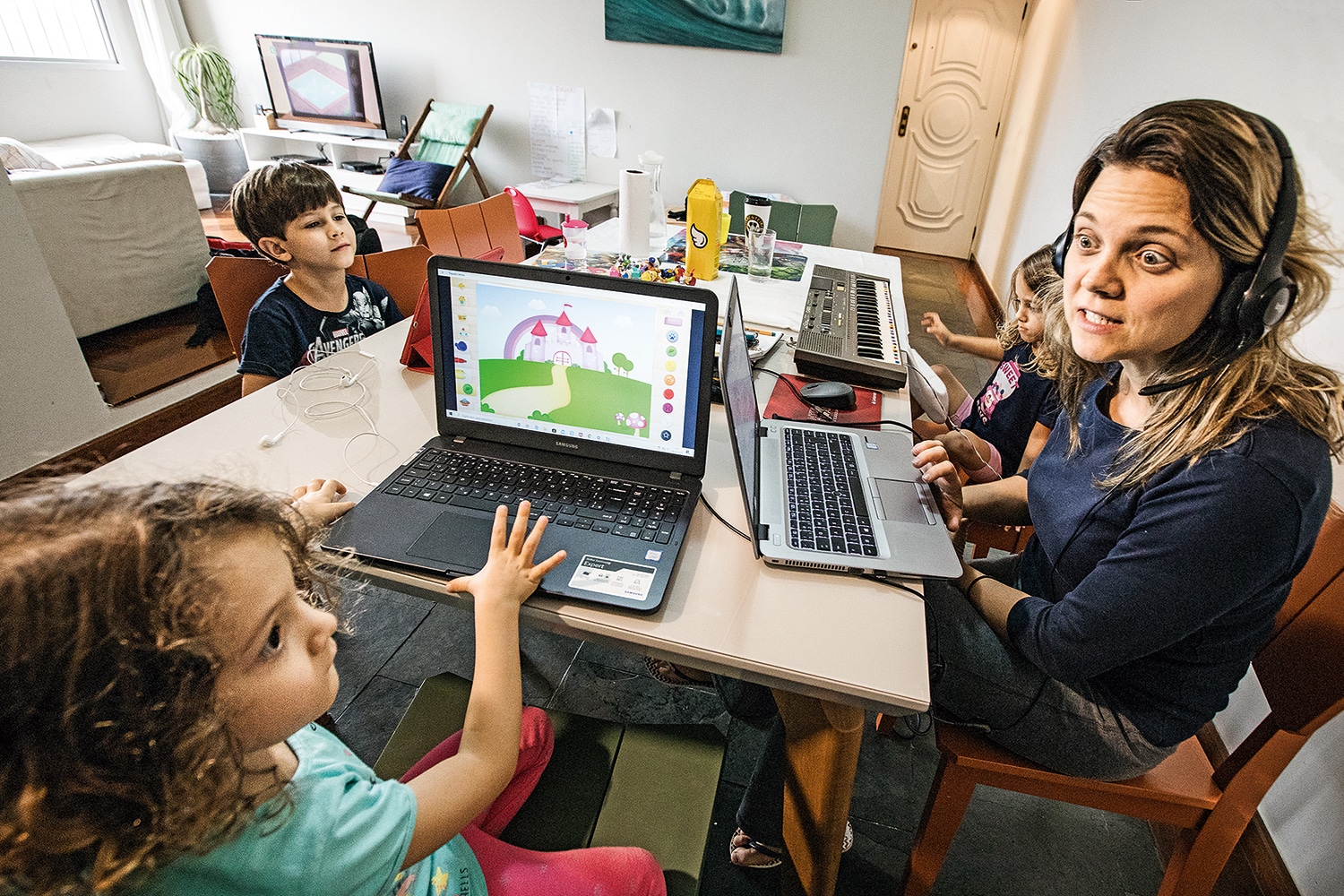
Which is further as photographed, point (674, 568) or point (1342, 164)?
point (1342, 164)

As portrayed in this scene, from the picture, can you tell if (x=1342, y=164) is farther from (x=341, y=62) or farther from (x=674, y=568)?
(x=341, y=62)

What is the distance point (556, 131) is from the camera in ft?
14.3

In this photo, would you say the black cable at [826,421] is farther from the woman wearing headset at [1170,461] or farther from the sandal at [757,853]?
the sandal at [757,853]

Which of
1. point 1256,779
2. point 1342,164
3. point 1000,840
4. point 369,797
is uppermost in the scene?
point 1342,164

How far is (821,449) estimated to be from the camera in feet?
3.76

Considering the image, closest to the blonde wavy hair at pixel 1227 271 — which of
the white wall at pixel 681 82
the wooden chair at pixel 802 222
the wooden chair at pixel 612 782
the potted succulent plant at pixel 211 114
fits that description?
the wooden chair at pixel 612 782

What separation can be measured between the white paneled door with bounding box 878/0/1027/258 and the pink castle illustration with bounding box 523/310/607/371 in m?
4.56

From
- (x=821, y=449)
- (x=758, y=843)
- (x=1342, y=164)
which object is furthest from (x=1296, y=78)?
(x=758, y=843)

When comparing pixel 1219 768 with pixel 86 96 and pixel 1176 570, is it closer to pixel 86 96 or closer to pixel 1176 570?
pixel 1176 570

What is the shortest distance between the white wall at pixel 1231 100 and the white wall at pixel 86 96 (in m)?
7.15

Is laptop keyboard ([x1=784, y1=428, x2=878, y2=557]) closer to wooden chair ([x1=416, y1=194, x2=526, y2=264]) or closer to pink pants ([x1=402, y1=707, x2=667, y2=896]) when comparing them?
pink pants ([x1=402, y1=707, x2=667, y2=896])

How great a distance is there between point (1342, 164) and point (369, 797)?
2.10m

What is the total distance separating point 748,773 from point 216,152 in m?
6.36

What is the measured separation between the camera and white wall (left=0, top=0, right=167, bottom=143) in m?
4.98
